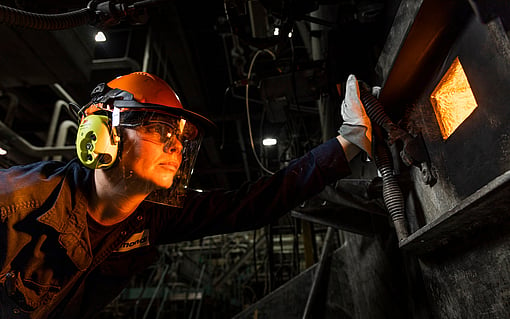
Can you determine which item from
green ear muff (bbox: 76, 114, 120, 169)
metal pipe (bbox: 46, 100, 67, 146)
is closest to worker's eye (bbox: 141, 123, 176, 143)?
green ear muff (bbox: 76, 114, 120, 169)

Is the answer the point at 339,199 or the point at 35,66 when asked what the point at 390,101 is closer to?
the point at 339,199

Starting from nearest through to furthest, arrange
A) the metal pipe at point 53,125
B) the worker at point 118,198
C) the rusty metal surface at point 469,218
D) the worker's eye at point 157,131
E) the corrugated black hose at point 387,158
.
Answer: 1. the rusty metal surface at point 469,218
2. the corrugated black hose at point 387,158
3. the worker at point 118,198
4. the worker's eye at point 157,131
5. the metal pipe at point 53,125

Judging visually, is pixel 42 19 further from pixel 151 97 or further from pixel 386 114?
pixel 386 114

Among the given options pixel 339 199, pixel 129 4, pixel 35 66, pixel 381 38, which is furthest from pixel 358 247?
pixel 35 66

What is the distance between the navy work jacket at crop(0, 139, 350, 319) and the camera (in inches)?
50.2

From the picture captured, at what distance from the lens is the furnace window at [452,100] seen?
3.17 feet

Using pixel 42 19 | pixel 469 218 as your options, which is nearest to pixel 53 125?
pixel 42 19

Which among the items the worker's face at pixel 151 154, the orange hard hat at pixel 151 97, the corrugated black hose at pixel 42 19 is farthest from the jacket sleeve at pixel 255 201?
the corrugated black hose at pixel 42 19

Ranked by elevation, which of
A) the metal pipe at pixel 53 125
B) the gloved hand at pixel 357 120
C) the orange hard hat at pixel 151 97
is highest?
the metal pipe at pixel 53 125

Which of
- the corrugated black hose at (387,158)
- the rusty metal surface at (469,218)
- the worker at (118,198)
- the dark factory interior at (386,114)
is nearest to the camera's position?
the rusty metal surface at (469,218)

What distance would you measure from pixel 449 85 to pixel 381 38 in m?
0.57

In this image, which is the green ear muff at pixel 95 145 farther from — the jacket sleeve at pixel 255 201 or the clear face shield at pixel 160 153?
the jacket sleeve at pixel 255 201

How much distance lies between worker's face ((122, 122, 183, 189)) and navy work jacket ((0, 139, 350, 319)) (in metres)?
0.29

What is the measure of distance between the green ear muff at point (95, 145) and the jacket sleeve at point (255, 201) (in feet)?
1.67
